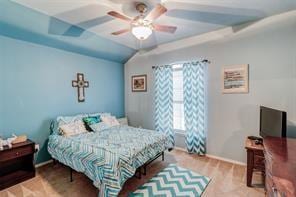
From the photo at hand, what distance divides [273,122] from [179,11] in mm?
2135

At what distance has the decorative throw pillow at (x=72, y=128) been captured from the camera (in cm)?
307

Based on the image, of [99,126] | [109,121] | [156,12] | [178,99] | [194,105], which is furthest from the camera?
[178,99]

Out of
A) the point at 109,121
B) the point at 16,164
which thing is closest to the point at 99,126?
the point at 109,121

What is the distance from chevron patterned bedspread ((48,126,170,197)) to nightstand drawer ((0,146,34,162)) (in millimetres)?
371

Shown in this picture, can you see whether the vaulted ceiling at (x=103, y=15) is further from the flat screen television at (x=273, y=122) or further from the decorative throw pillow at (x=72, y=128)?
the decorative throw pillow at (x=72, y=128)

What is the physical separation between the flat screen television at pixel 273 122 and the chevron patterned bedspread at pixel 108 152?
1.67 metres

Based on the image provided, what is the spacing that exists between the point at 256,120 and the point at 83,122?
3.43 metres

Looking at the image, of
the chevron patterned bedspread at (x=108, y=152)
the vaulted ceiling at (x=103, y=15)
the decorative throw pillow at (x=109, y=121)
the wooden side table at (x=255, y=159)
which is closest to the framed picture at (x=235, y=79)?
the vaulted ceiling at (x=103, y=15)

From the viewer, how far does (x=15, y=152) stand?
2.55 metres

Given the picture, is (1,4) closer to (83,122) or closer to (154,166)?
(83,122)

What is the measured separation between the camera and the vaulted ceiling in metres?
2.27

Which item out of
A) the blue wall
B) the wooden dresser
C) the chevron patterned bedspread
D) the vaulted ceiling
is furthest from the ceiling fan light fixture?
the blue wall

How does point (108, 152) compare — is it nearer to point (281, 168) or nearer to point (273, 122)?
point (281, 168)

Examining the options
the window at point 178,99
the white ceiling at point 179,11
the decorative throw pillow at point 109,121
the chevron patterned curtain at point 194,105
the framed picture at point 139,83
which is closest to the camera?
the white ceiling at point 179,11
